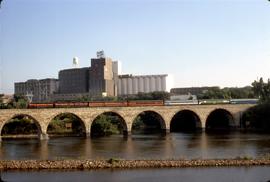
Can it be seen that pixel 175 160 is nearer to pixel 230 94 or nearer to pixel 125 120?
pixel 125 120

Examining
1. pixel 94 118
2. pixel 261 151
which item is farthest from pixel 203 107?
pixel 261 151

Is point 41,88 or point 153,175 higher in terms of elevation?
point 41,88

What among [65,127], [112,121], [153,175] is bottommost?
[153,175]

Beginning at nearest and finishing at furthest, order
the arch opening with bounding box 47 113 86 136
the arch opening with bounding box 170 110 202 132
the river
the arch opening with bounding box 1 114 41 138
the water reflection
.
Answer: the river → the water reflection → the arch opening with bounding box 1 114 41 138 → the arch opening with bounding box 47 113 86 136 → the arch opening with bounding box 170 110 202 132

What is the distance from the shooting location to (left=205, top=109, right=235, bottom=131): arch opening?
7671cm

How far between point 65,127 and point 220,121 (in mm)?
26355

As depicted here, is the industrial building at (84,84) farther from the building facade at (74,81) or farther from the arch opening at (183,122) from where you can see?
the arch opening at (183,122)

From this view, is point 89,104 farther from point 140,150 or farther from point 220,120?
point 220,120

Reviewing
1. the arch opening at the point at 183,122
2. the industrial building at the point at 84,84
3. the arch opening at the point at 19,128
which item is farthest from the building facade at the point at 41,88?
the arch opening at the point at 19,128

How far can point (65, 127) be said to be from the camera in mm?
74438

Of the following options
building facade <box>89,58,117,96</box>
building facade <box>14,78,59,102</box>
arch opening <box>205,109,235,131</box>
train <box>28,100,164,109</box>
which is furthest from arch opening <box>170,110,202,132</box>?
building facade <box>14,78,59,102</box>

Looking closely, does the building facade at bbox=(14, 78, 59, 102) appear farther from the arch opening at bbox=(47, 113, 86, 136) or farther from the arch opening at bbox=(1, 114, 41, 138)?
the arch opening at bbox=(1, 114, 41, 138)

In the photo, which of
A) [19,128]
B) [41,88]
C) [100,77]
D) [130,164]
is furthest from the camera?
[41,88]

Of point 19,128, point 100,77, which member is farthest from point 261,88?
point 100,77
